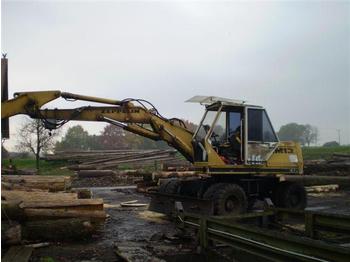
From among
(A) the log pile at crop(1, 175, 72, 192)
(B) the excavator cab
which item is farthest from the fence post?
(A) the log pile at crop(1, 175, 72, 192)

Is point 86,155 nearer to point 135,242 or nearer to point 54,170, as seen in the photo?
point 54,170

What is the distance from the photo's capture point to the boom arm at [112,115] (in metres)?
10.1

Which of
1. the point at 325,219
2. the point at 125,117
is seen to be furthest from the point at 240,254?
the point at 125,117

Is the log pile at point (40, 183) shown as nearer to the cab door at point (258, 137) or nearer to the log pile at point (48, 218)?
the log pile at point (48, 218)

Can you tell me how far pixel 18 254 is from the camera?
7.23m

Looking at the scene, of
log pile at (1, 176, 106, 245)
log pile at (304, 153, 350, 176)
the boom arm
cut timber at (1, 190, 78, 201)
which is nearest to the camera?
log pile at (1, 176, 106, 245)

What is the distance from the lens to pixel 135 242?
28.4 feet

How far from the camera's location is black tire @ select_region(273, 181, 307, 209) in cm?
1244

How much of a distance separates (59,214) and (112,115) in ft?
11.1

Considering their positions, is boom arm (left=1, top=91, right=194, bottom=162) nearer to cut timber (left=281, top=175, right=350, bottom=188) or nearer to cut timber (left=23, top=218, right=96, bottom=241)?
cut timber (left=23, top=218, right=96, bottom=241)

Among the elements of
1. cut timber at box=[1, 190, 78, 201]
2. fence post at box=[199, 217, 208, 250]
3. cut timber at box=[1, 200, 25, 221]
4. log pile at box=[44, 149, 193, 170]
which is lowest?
fence post at box=[199, 217, 208, 250]

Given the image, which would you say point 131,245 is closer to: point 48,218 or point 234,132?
point 48,218

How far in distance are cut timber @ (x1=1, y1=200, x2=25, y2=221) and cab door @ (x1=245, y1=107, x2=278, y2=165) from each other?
583 centimetres

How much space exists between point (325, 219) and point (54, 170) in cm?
2701
